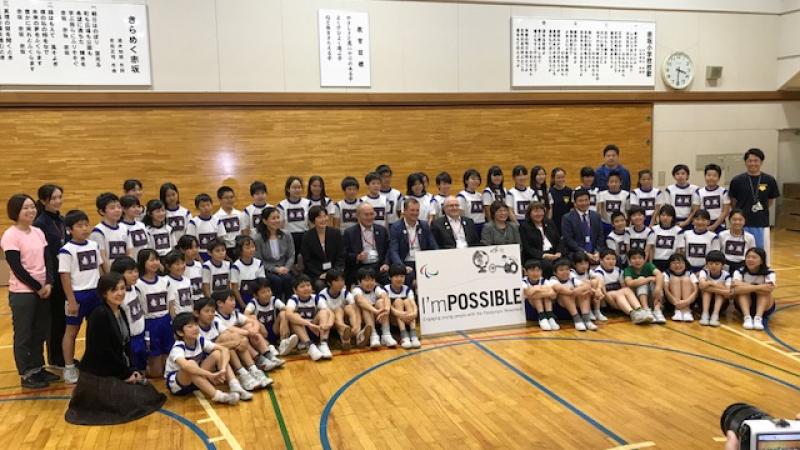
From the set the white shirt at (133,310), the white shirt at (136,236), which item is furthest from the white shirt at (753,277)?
the white shirt at (136,236)

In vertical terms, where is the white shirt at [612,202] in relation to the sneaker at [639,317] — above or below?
above

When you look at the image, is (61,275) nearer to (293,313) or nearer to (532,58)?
(293,313)

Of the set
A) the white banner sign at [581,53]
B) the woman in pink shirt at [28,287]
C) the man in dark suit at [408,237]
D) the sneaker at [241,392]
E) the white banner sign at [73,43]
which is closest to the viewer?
the sneaker at [241,392]

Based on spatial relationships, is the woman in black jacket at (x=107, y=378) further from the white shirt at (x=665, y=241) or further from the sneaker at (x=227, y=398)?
the white shirt at (x=665, y=241)

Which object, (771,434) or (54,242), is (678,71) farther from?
(771,434)

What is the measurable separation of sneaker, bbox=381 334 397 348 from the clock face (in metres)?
8.74

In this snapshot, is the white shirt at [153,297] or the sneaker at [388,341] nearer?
the white shirt at [153,297]

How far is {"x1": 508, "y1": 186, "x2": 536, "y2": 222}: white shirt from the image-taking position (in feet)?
25.2

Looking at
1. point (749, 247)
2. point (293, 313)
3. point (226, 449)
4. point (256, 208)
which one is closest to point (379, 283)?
point (293, 313)

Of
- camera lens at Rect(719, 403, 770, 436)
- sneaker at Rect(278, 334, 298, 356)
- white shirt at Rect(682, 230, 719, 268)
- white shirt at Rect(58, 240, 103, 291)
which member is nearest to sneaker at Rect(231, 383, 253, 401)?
sneaker at Rect(278, 334, 298, 356)

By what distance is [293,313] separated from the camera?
596 centimetres

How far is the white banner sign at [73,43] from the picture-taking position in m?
8.59

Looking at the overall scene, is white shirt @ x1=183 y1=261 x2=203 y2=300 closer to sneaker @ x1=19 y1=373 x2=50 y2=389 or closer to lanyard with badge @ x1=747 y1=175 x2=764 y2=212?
sneaker @ x1=19 y1=373 x2=50 y2=389

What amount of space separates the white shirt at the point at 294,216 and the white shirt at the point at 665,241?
13.8 feet
